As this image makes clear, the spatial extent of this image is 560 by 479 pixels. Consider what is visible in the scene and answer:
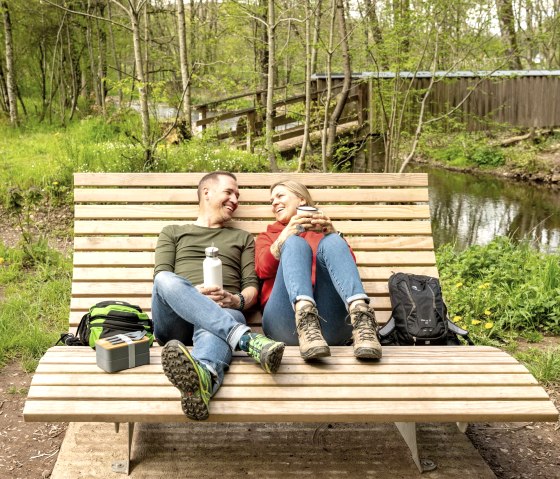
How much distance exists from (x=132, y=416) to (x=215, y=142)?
676 centimetres

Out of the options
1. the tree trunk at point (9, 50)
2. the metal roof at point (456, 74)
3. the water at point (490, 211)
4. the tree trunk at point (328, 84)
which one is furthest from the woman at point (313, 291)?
the tree trunk at point (9, 50)

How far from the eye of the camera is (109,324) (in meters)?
2.70

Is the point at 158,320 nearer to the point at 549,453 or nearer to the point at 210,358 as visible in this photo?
the point at 210,358

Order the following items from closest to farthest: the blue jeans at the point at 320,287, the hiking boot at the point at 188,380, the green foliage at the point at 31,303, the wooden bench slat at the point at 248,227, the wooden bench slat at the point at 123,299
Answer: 1. the hiking boot at the point at 188,380
2. the blue jeans at the point at 320,287
3. the wooden bench slat at the point at 123,299
4. the wooden bench slat at the point at 248,227
5. the green foliage at the point at 31,303

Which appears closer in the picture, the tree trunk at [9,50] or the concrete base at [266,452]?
the concrete base at [266,452]

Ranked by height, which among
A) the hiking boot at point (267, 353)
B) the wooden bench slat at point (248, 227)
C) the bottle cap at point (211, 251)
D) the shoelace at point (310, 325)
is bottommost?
the hiking boot at point (267, 353)

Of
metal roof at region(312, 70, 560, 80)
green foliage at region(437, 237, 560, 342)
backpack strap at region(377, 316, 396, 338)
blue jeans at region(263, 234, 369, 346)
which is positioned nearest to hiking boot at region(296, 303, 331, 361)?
blue jeans at region(263, 234, 369, 346)

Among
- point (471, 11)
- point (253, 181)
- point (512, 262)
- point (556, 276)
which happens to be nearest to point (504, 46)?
point (471, 11)

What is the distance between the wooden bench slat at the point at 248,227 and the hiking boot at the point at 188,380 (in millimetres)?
1542

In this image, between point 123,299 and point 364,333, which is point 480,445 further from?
point 123,299

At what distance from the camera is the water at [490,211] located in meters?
9.08

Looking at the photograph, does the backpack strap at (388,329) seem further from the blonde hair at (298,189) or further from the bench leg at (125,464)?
the bench leg at (125,464)

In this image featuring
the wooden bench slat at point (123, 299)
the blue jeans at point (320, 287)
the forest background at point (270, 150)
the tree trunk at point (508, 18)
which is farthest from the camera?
the tree trunk at point (508, 18)

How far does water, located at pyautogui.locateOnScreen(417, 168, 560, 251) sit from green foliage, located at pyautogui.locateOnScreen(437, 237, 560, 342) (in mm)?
2161
